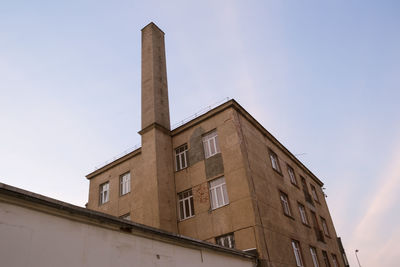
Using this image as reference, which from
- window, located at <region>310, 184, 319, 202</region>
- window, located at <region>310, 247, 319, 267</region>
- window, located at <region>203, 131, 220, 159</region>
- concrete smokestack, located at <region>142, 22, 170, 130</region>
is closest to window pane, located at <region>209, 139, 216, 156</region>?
window, located at <region>203, 131, 220, 159</region>

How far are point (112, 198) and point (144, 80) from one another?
→ 9.24 metres

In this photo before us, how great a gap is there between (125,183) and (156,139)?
204 inches

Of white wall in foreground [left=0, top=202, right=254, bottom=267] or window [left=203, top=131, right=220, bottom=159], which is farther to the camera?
window [left=203, top=131, right=220, bottom=159]

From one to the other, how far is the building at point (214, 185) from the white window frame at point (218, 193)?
0.18ft

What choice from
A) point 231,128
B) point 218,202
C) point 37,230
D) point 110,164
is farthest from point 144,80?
point 37,230

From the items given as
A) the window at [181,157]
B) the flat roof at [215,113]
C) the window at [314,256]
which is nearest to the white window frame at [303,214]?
the window at [314,256]

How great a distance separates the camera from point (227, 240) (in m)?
15.1

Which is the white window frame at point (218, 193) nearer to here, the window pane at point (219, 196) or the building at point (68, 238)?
the window pane at point (219, 196)

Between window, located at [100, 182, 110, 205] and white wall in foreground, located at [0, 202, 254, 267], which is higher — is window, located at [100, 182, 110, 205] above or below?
above

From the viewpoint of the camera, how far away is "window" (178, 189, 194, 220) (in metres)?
17.4

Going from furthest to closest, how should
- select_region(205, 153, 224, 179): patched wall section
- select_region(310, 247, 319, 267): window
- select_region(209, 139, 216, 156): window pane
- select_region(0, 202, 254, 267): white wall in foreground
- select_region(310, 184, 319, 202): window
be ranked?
select_region(310, 184, 319, 202): window, select_region(310, 247, 319, 267): window, select_region(209, 139, 216, 156): window pane, select_region(205, 153, 224, 179): patched wall section, select_region(0, 202, 254, 267): white wall in foreground

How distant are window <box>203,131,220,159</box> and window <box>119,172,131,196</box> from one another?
689cm

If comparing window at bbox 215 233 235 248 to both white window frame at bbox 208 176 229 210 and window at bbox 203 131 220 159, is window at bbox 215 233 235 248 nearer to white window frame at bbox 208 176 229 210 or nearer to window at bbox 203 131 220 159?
white window frame at bbox 208 176 229 210

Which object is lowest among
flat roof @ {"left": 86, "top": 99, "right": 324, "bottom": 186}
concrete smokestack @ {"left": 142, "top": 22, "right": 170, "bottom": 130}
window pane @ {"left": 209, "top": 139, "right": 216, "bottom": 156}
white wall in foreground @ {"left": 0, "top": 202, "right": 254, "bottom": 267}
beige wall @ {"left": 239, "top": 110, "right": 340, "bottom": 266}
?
white wall in foreground @ {"left": 0, "top": 202, "right": 254, "bottom": 267}
